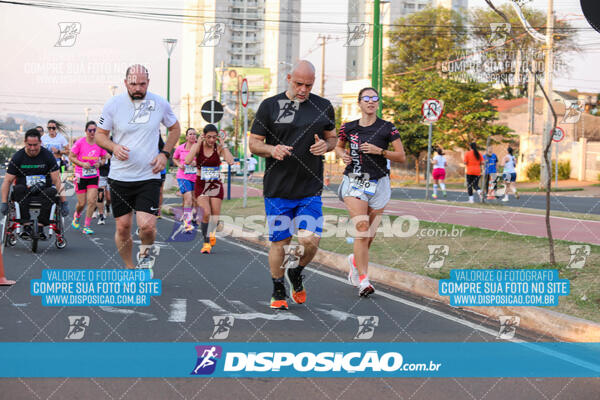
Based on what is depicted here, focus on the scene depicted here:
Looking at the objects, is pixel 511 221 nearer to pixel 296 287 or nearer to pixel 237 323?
pixel 296 287

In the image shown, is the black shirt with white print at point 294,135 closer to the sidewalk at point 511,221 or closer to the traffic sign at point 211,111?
the sidewalk at point 511,221

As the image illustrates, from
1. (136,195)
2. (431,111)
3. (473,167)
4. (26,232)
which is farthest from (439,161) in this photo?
(136,195)

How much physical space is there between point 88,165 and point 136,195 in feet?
20.6

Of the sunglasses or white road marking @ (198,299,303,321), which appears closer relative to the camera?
white road marking @ (198,299,303,321)

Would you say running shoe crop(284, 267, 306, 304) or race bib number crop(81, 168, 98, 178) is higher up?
race bib number crop(81, 168, 98, 178)

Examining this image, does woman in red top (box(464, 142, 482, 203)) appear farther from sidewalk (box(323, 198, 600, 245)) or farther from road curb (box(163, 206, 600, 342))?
road curb (box(163, 206, 600, 342))

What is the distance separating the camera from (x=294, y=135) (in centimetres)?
673

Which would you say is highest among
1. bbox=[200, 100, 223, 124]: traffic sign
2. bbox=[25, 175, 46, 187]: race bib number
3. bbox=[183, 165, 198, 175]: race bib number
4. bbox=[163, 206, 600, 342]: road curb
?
bbox=[200, 100, 223, 124]: traffic sign

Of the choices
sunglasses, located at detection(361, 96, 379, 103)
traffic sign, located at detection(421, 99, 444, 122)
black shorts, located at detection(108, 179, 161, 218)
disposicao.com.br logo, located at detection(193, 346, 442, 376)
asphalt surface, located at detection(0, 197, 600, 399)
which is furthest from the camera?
traffic sign, located at detection(421, 99, 444, 122)

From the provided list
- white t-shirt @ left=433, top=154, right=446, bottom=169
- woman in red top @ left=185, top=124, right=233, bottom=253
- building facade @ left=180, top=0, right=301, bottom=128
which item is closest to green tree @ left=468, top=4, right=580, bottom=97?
white t-shirt @ left=433, top=154, right=446, bottom=169

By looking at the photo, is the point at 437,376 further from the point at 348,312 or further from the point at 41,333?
the point at 41,333

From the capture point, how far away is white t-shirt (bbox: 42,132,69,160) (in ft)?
56.7

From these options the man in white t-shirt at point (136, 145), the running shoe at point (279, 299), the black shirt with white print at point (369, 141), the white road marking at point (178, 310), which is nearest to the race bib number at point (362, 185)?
the black shirt with white print at point (369, 141)

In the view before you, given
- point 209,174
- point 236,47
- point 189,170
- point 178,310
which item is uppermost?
point 236,47
